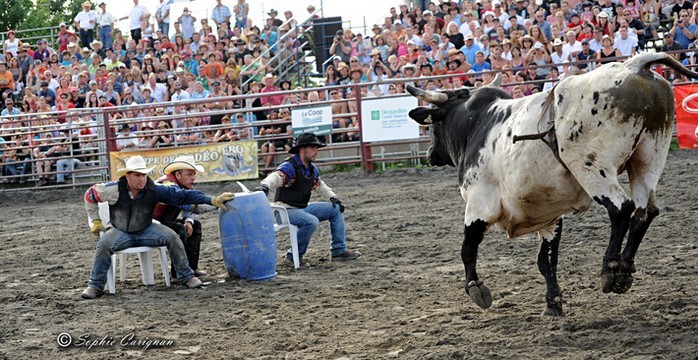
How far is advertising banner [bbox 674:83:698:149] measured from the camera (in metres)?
15.3

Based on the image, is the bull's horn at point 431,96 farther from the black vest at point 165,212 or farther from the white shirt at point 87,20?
the white shirt at point 87,20

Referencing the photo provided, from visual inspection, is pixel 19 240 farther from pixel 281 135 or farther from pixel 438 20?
pixel 438 20

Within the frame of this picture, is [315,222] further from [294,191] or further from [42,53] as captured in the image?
[42,53]

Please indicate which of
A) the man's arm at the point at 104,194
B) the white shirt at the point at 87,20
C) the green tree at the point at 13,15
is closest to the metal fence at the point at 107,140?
the white shirt at the point at 87,20

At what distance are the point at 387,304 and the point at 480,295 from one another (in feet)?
3.35

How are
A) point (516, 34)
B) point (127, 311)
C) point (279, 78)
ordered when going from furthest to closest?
point (279, 78) → point (516, 34) → point (127, 311)

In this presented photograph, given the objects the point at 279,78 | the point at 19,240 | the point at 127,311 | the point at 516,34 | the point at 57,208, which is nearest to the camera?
the point at 127,311

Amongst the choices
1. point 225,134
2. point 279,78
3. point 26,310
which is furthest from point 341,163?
point 26,310

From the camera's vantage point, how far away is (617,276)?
575cm

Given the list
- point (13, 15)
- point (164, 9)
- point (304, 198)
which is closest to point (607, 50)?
point (304, 198)

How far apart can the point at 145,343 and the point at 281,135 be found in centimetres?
1152

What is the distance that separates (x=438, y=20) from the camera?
19859 millimetres

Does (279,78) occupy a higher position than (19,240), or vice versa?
(279,78)

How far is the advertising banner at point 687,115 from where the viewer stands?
1530cm
